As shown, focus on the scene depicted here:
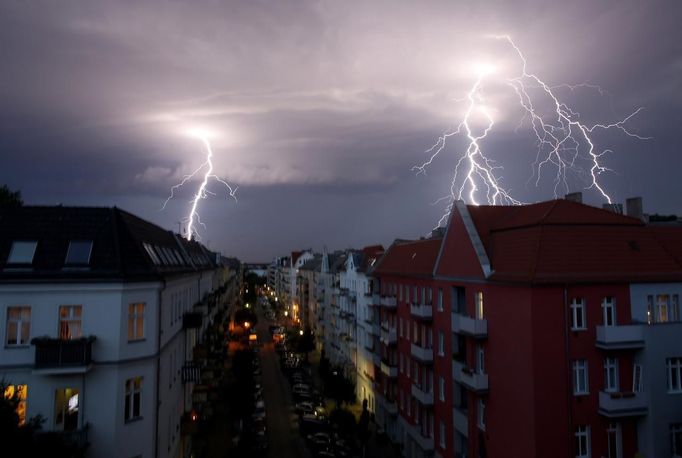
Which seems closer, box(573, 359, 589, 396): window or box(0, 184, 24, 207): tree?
box(573, 359, 589, 396): window

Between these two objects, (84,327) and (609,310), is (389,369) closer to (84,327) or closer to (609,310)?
(609,310)

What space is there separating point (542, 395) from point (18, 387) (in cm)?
2033

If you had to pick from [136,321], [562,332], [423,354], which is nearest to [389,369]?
[423,354]

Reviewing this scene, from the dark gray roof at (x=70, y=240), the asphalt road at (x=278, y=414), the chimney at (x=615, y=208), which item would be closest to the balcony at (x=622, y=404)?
the chimney at (x=615, y=208)

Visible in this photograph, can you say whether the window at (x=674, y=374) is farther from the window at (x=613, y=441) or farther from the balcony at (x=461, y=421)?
the balcony at (x=461, y=421)

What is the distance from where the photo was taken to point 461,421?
25703 mm

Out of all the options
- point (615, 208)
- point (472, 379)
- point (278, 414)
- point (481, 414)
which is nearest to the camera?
point (472, 379)

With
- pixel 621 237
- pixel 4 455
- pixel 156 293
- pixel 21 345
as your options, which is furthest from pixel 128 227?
pixel 621 237

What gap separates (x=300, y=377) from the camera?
54.4 meters

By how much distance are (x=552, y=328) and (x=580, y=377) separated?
2.48m

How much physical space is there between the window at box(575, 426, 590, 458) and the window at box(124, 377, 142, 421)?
1802 centimetres

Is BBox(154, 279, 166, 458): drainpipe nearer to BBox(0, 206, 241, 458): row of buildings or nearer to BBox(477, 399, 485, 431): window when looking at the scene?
BBox(0, 206, 241, 458): row of buildings

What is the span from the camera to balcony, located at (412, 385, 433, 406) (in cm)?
3064

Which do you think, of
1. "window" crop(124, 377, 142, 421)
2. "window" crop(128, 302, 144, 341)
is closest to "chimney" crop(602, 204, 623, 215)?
"window" crop(128, 302, 144, 341)
